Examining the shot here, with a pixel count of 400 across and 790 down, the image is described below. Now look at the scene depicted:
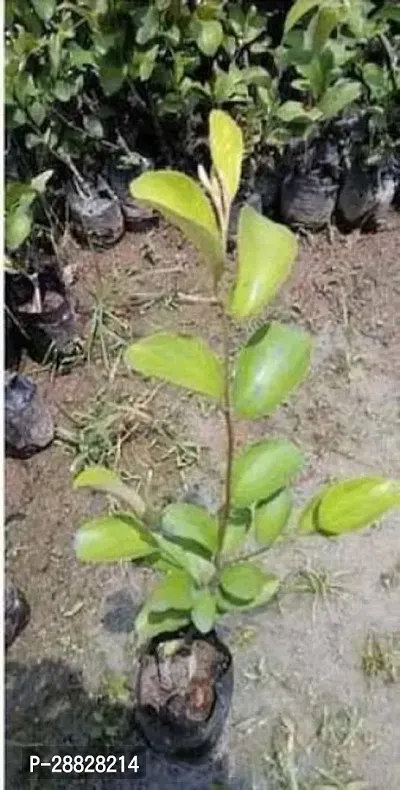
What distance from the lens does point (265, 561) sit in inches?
69.6

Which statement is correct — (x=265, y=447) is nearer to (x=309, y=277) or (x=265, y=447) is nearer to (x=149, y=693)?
(x=149, y=693)

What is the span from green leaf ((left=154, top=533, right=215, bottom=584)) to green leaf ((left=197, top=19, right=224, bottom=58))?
848 millimetres

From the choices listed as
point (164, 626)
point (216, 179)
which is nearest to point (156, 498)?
point (164, 626)

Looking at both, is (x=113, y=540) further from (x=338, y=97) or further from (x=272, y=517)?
(x=338, y=97)

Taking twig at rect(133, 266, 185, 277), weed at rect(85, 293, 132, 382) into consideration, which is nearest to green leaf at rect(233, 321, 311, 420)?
weed at rect(85, 293, 132, 382)

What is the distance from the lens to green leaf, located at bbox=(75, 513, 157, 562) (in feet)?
3.92

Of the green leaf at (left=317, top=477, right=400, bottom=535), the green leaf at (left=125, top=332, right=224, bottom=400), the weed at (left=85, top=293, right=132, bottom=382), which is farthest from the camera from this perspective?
the weed at (left=85, top=293, right=132, bottom=382)

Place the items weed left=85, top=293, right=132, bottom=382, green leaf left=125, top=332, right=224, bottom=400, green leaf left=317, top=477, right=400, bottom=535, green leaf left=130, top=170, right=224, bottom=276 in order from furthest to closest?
weed left=85, top=293, right=132, bottom=382, green leaf left=317, top=477, right=400, bottom=535, green leaf left=125, top=332, right=224, bottom=400, green leaf left=130, top=170, right=224, bottom=276

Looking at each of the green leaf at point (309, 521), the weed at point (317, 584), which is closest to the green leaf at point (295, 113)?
the weed at point (317, 584)

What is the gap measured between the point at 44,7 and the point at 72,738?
951 millimetres

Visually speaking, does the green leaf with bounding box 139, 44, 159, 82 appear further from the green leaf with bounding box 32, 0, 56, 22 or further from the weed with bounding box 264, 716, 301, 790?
the weed with bounding box 264, 716, 301, 790

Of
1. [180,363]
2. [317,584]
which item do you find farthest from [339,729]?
[180,363]

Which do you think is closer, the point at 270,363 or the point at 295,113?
the point at 270,363

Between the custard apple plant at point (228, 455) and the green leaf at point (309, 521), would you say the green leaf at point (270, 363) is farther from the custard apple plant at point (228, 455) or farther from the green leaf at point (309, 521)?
the green leaf at point (309, 521)
